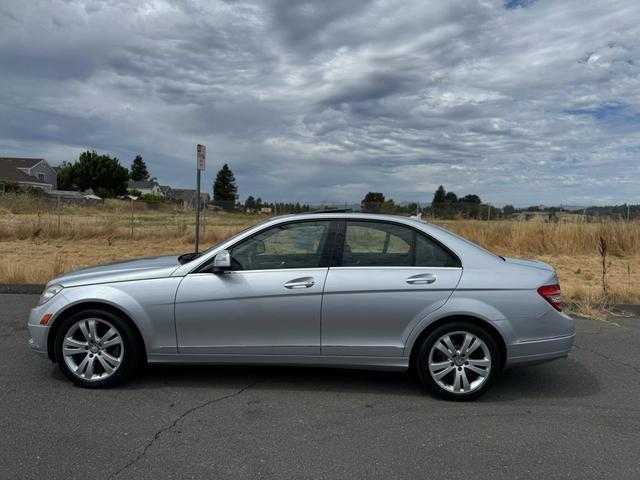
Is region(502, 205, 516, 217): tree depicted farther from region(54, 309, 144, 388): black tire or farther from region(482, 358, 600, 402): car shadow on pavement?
region(54, 309, 144, 388): black tire

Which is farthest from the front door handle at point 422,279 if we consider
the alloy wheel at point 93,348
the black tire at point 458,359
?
the alloy wheel at point 93,348

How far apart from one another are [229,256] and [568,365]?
12.2 ft

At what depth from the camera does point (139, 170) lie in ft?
368

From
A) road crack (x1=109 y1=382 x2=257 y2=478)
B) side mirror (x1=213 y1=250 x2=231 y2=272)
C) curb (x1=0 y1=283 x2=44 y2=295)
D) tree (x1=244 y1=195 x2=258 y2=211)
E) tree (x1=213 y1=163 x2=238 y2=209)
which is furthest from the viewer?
tree (x1=213 y1=163 x2=238 y2=209)

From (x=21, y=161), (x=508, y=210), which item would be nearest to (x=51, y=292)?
(x=508, y=210)

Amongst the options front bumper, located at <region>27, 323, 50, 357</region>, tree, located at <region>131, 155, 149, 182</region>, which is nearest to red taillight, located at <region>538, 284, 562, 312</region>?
front bumper, located at <region>27, 323, 50, 357</region>

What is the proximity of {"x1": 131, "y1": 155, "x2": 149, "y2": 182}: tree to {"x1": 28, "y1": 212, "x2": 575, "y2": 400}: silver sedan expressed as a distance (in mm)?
113722

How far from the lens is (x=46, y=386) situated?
452 cm

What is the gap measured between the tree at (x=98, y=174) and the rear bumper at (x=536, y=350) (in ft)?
248

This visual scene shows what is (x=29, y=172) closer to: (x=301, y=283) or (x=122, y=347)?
(x=122, y=347)

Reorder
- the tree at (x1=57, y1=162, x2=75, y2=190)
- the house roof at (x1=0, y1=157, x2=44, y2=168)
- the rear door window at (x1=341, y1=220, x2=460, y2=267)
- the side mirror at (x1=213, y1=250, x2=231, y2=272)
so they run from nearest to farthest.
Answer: the side mirror at (x1=213, y1=250, x2=231, y2=272), the rear door window at (x1=341, y1=220, x2=460, y2=267), the house roof at (x1=0, y1=157, x2=44, y2=168), the tree at (x1=57, y1=162, x2=75, y2=190)

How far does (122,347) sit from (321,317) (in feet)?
5.60

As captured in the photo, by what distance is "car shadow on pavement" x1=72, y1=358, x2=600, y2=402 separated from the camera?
4.61m

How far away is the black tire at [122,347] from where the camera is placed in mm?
4398
